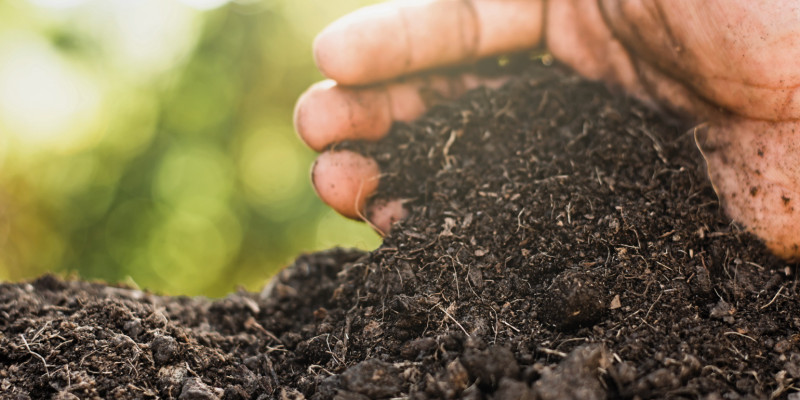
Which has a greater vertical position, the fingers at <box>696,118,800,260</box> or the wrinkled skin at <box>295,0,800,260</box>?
the wrinkled skin at <box>295,0,800,260</box>

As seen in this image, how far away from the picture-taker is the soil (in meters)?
1.51

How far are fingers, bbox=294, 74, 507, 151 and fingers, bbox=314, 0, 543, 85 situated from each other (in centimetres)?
7

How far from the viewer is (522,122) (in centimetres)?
246

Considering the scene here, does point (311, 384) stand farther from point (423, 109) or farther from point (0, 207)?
point (0, 207)

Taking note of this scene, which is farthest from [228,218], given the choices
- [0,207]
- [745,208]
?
[745,208]

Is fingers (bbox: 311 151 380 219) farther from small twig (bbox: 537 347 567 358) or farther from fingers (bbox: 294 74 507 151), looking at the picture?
small twig (bbox: 537 347 567 358)

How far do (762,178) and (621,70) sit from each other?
2.94ft

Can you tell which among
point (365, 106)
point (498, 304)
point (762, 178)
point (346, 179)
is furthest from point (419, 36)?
point (762, 178)

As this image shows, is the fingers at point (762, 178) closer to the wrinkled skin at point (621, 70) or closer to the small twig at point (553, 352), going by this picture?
the wrinkled skin at point (621, 70)

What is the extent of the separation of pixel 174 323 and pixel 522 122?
5.61ft

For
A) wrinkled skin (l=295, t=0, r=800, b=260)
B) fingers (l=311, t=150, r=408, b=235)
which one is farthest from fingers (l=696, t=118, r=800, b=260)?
fingers (l=311, t=150, r=408, b=235)

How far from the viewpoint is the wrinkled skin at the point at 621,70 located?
2.16 m

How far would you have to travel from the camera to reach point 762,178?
2229 mm

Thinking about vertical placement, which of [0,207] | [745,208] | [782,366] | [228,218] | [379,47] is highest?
[379,47]
